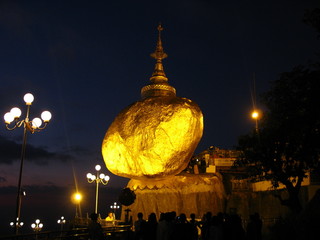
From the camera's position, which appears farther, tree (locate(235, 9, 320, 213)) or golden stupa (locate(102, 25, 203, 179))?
golden stupa (locate(102, 25, 203, 179))

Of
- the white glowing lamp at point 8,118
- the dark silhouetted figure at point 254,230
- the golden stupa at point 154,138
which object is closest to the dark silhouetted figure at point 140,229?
the dark silhouetted figure at point 254,230

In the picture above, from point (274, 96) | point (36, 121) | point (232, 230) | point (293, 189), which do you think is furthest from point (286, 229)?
point (36, 121)

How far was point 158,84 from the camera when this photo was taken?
23672 millimetres

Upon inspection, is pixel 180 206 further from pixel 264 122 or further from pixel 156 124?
pixel 264 122

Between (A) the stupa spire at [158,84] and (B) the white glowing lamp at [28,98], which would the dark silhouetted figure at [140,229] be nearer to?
(B) the white glowing lamp at [28,98]

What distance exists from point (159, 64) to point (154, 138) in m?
7.21

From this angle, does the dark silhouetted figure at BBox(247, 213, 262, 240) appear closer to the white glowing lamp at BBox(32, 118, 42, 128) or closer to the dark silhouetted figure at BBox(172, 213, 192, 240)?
the dark silhouetted figure at BBox(172, 213, 192, 240)

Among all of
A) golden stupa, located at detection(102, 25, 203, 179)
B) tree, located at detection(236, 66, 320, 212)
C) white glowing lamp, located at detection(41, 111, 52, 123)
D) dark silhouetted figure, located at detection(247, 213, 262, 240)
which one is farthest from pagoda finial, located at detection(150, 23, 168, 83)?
dark silhouetted figure, located at detection(247, 213, 262, 240)

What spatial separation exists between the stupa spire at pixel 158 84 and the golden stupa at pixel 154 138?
107 cm

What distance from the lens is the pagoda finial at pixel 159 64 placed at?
24.3 m

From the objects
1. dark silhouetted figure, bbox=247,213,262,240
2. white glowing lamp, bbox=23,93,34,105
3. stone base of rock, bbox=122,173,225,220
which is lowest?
dark silhouetted figure, bbox=247,213,262,240

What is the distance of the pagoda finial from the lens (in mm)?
24314

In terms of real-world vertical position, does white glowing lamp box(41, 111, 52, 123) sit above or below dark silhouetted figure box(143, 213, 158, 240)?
above

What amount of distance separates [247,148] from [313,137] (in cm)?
456
